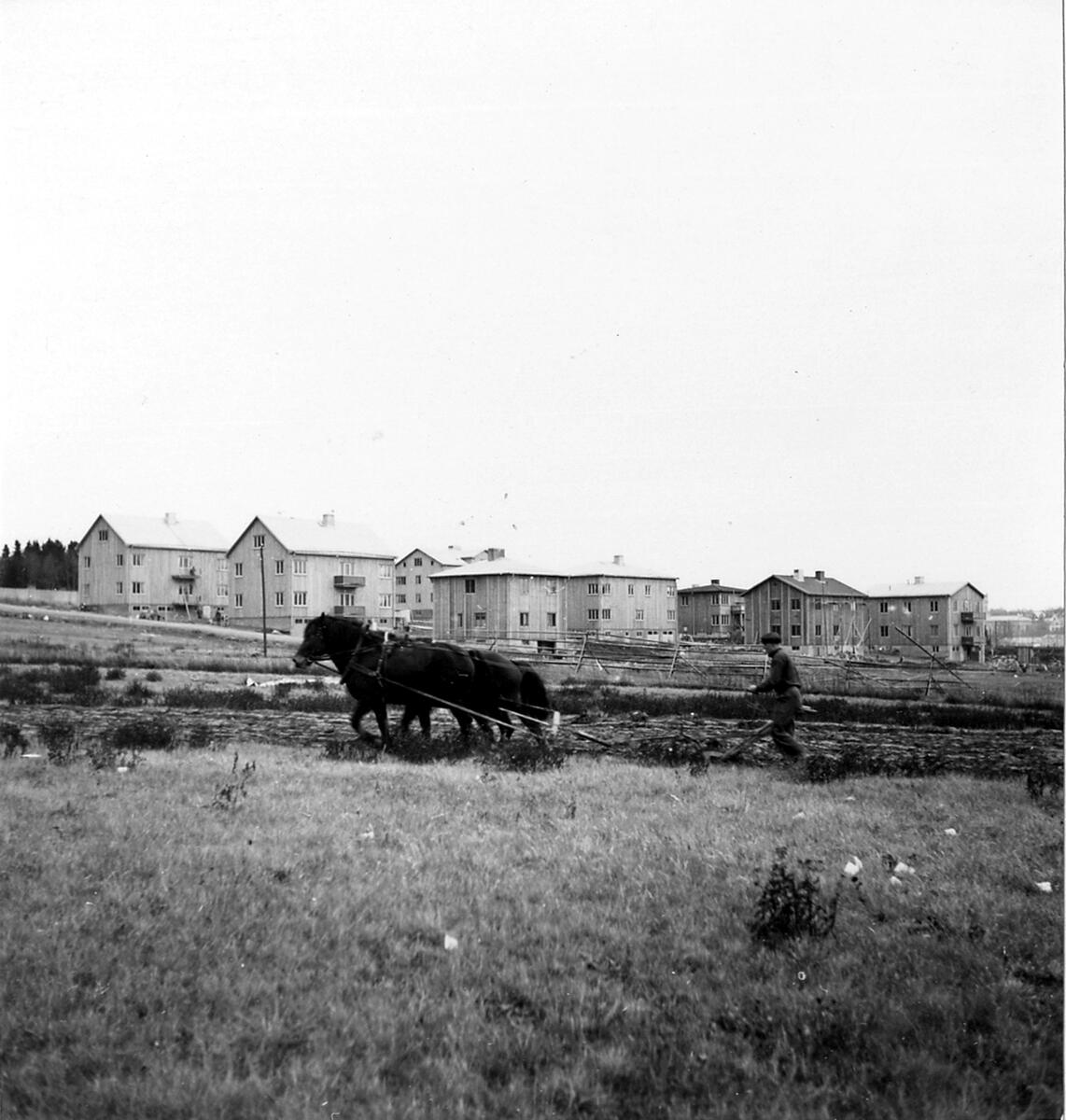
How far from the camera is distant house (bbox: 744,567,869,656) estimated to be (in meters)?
8.28

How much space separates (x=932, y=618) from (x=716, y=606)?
7.44m

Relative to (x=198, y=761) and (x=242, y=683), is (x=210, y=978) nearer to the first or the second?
(x=198, y=761)

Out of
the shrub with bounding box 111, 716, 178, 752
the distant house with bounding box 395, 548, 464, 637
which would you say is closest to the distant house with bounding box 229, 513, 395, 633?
the distant house with bounding box 395, 548, 464, 637

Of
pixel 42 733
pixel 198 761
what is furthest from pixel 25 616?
pixel 198 761

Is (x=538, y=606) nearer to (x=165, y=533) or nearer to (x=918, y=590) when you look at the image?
(x=165, y=533)

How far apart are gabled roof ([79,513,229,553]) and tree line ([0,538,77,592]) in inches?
15.7

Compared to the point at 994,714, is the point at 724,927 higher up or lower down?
lower down

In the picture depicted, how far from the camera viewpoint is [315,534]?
34.1ft

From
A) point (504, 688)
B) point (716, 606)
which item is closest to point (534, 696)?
point (504, 688)

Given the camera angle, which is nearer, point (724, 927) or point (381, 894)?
point (724, 927)

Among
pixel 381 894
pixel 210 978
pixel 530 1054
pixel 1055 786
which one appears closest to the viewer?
pixel 530 1054

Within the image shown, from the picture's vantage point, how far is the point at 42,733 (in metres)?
10.5

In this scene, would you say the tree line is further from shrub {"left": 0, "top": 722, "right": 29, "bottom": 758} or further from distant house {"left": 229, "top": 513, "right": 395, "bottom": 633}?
distant house {"left": 229, "top": 513, "right": 395, "bottom": 633}

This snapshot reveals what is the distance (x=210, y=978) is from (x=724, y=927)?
2.96 meters
